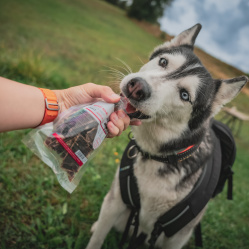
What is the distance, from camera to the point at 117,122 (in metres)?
1.62

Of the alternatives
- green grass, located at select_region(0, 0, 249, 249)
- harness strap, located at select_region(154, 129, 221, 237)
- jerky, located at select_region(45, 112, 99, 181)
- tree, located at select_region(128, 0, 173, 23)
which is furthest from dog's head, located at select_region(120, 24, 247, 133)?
tree, located at select_region(128, 0, 173, 23)

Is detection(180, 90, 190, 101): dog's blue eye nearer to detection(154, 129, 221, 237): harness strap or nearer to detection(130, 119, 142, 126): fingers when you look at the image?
detection(130, 119, 142, 126): fingers

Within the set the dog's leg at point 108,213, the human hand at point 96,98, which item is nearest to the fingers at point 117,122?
the human hand at point 96,98

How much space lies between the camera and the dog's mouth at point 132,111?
5.88 feet

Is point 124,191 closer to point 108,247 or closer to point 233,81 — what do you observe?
point 108,247

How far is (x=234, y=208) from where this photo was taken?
4.14 m

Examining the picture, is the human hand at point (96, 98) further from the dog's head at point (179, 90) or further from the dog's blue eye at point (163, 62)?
the dog's blue eye at point (163, 62)

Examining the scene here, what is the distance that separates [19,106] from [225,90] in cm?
187

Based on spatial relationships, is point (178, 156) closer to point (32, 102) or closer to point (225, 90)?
point (225, 90)

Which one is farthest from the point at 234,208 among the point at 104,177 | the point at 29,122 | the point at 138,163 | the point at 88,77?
the point at 88,77

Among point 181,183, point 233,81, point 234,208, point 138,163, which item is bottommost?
point 234,208

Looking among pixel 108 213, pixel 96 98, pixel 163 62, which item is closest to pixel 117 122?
pixel 96 98

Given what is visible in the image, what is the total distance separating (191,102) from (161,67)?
1.62 feet

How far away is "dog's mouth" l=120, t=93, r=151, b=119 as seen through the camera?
179cm
